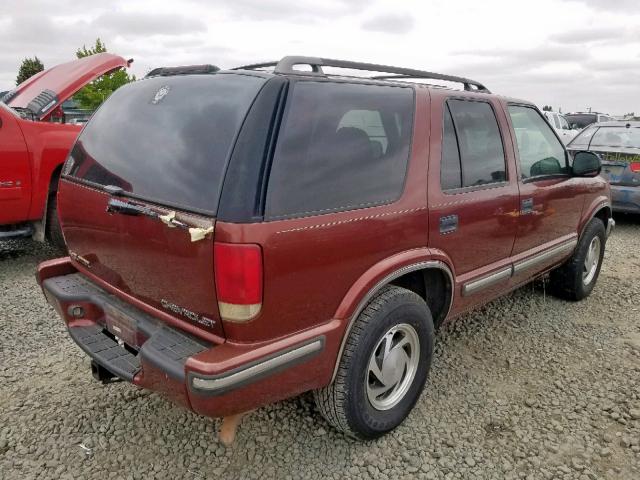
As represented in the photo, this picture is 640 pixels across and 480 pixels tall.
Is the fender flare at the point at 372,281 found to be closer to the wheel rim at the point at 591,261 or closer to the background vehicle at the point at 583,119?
the wheel rim at the point at 591,261

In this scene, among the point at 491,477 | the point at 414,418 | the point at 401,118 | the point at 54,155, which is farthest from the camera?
the point at 54,155

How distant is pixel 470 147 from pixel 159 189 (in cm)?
177

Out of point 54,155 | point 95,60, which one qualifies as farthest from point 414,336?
point 95,60

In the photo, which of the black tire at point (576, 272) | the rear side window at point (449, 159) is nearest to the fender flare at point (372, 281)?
the rear side window at point (449, 159)

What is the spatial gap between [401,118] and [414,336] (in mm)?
1113

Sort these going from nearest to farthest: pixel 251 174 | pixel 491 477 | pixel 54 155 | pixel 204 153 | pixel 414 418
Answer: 1. pixel 251 174
2. pixel 204 153
3. pixel 491 477
4. pixel 414 418
5. pixel 54 155

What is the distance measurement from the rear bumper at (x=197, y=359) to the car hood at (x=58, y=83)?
10.8 feet

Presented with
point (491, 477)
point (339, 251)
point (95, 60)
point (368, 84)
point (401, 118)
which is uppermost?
point (95, 60)

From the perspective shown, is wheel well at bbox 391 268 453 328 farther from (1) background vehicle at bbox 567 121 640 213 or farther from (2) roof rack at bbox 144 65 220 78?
(1) background vehicle at bbox 567 121 640 213

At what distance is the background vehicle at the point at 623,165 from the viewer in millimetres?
6926

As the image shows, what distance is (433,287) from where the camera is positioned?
9.41 feet

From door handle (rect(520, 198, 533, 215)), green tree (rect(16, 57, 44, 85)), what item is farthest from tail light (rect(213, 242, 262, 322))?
green tree (rect(16, 57, 44, 85))

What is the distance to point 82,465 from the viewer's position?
2.36 meters

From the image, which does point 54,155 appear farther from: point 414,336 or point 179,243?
point 414,336
